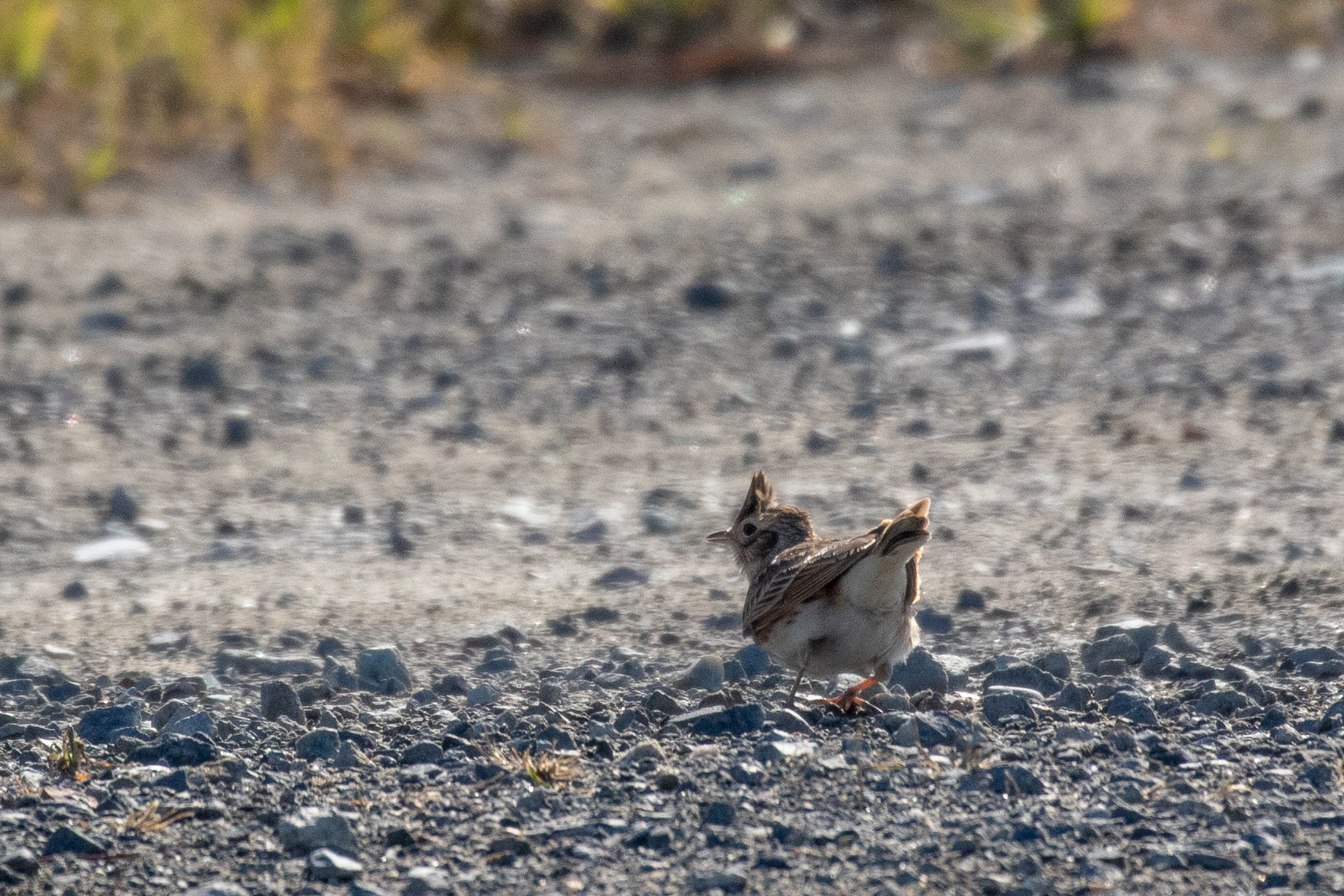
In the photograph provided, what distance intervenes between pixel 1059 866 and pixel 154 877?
6.20 ft

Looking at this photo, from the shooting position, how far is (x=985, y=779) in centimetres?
407

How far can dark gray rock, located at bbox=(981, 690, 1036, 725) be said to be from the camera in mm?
4484

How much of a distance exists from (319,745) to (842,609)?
1.37 meters

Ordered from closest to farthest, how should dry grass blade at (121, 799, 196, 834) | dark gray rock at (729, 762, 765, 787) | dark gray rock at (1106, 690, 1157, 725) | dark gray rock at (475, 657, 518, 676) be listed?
dry grass blade at (121, 799, 196, 834) < dark gray rock at (729, 762, 765, 787) < dark gray rock at (1106, 690, 1157, 725) < dark gray rock at (475, 657, 518, 676)

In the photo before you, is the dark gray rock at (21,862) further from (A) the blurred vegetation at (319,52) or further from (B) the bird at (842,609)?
(A) the blurred vegetation at (319,52)

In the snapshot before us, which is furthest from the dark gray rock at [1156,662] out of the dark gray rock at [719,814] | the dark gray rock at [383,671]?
the dark gray rock at [383,671]

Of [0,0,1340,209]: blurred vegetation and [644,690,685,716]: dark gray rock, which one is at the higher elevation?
[0,0,1340,209]: blurred vegetation

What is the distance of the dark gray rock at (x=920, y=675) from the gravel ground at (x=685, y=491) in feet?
0.12

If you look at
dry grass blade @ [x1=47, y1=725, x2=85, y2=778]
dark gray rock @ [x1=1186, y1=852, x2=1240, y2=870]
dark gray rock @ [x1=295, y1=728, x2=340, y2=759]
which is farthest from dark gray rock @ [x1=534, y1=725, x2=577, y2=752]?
dark gray rock @ [x1=1186, y1=852, x2=1240, y2=870]

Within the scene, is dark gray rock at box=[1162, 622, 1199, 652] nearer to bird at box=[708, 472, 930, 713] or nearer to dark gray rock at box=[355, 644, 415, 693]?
bird at box=[708, 472, 930, 713]

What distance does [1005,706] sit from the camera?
4508 mm

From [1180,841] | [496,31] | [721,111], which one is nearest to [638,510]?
[1180,841]

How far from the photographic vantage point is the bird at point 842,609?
4566mm

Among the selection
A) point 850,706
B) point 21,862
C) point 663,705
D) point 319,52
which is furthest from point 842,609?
point 319,52
